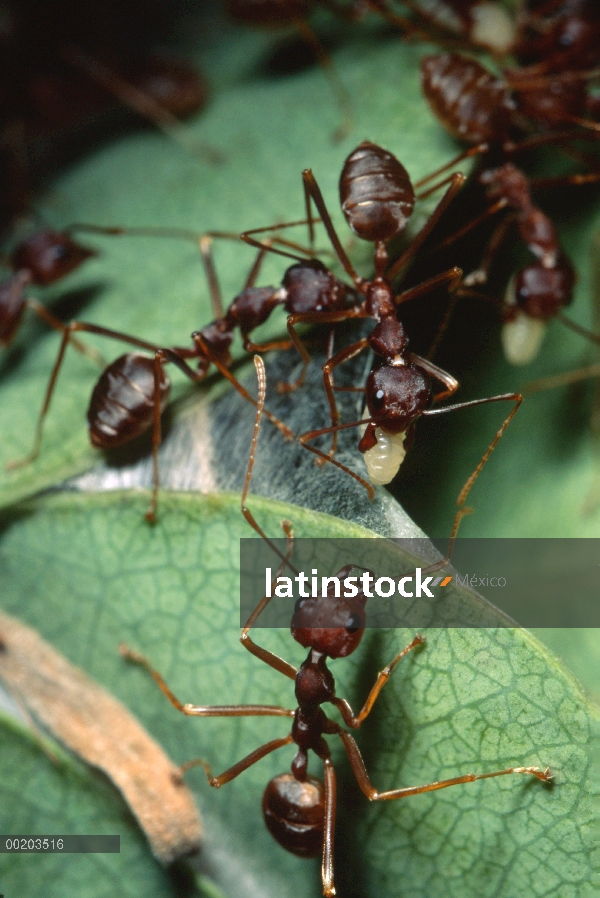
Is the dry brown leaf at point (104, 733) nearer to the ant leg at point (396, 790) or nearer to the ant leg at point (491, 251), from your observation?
the ant leg at point (396, 790)

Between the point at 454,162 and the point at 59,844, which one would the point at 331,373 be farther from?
the point at 59,844

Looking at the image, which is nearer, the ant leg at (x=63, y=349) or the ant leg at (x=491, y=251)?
the ant leg at (x=491, y=251)

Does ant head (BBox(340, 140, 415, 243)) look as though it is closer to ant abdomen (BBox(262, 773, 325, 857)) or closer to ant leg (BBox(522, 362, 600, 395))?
ant leg (BBox(522, 362, 600, 395))

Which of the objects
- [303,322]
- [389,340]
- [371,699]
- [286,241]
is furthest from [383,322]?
[371,699]

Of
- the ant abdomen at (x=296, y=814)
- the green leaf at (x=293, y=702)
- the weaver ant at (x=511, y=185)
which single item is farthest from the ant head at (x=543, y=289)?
the ant abdomen at (x=296, y=814)

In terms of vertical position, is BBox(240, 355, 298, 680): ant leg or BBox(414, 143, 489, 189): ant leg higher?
BBox(414, 143, 489, 189): ant leg

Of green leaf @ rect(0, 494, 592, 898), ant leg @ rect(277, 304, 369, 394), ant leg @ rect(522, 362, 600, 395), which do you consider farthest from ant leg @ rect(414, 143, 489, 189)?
green leaf @ rect(0, 494, 592, 898)

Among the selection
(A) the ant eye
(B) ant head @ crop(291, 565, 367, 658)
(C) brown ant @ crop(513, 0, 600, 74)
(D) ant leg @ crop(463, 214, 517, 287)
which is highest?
(C) brown ant @ crop(513, 0, 600, 74)
